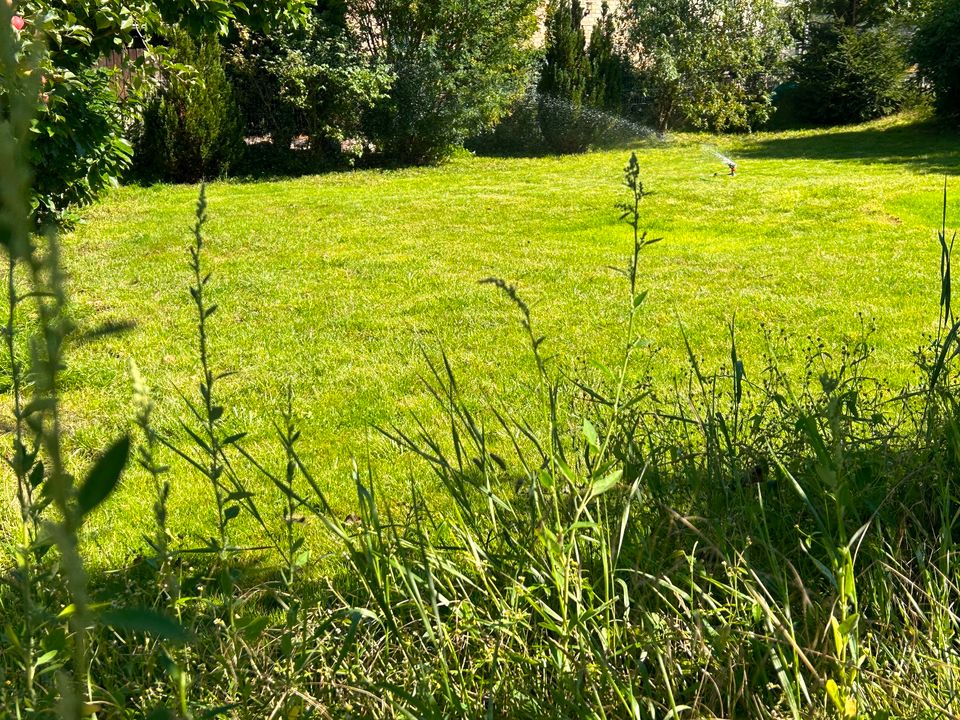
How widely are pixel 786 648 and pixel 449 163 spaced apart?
43.9 ft

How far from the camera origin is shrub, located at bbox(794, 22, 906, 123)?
16938 mm

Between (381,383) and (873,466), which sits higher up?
(873,466)

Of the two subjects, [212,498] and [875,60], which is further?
[875,60]

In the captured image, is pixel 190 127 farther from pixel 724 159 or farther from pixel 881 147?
pixel 881 147

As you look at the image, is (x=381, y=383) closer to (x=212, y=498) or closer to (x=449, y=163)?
(x=212, y=498)

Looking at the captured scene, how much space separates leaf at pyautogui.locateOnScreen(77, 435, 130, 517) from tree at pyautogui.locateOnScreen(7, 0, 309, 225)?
9.82 feet

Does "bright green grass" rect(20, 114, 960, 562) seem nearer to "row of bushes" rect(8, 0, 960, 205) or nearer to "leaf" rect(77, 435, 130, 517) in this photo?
"row of bushes" rect(8, 0, 960, 205)

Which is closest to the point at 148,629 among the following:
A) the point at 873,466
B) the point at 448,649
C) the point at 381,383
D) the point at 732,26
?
the point at 448,649

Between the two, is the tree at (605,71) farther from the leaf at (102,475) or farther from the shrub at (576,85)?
the leaf at (102,475)

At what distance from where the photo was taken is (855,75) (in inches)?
670

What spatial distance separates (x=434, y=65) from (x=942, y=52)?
27.5ft

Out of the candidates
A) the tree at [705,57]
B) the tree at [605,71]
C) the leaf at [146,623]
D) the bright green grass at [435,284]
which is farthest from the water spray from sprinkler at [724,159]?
the leaf at [146,623]

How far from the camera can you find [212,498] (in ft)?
12.7

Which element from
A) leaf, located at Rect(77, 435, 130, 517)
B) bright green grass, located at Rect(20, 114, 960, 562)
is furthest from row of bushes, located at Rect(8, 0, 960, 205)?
leaf, located at Rect(77, 435, 130, 517)
